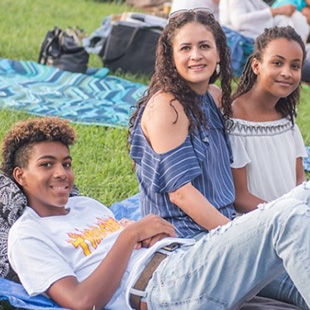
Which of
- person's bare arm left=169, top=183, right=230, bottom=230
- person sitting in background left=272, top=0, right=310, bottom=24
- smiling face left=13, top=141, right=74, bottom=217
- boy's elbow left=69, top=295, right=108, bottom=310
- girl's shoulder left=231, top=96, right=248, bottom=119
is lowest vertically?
A: boy's elbow left=69, top=295, right=108, bottom=310

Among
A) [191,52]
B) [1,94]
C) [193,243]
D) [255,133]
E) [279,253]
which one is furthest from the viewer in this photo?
[1,94]

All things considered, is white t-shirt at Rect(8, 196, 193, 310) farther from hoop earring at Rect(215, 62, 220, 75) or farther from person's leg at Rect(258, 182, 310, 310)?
hoop earring at Rect(215, 62, 220, 75)

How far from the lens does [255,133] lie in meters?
4.32

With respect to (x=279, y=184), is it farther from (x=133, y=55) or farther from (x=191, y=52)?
(x=133, y=55)

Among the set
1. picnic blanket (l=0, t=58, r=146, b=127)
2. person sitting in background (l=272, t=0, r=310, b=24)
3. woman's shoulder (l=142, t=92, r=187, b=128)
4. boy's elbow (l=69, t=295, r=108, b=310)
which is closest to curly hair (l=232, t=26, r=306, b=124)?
woman's shoulder (l=142, t=92, r=187, b=128)

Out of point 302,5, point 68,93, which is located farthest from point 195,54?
point 302,5

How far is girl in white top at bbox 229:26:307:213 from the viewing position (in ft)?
14.0

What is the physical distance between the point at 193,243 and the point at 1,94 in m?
3.62

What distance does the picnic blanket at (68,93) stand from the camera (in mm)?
6633

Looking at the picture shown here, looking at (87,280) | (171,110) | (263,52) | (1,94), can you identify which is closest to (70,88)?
(1,94)

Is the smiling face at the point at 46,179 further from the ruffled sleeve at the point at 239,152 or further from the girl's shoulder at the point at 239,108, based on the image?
the girl's shoulder at the point at 239,108

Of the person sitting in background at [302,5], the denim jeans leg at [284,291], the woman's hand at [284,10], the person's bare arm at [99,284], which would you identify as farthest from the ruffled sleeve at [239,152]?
the person sitting in background at [302,5]

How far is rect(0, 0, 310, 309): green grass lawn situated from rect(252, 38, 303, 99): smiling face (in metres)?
1.29

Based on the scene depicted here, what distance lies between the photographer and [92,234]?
12.0 feet
